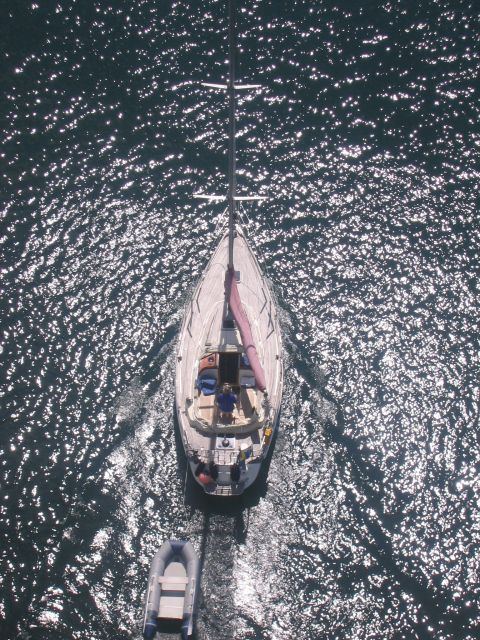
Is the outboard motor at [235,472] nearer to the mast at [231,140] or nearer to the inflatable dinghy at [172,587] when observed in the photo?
the inflatable dinghy at [172,587]

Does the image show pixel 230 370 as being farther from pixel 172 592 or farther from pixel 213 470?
pixel 172 592

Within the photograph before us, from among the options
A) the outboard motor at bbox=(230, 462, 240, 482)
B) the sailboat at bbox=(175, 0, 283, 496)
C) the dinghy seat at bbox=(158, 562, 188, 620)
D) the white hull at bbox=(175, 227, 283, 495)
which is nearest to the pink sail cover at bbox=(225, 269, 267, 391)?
the sailboat at bbox=(175, 0, 283, 496)

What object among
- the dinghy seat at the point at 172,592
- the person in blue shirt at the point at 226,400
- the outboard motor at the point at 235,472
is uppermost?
the person in blue shirt at the point at 226,400

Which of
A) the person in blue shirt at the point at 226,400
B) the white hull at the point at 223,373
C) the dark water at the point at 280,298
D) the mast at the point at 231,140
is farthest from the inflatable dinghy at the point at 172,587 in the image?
the mast at the point at 231,140

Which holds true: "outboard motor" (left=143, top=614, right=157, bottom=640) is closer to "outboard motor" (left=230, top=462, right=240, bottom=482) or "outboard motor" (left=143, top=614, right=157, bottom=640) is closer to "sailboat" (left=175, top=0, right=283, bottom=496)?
"sailboat" (left=175, top=0, right=283, bottom=496)

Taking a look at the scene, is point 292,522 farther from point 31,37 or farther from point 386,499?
point 31,37

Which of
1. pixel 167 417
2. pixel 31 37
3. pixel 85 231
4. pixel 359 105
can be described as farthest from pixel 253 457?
pixel 31 37
